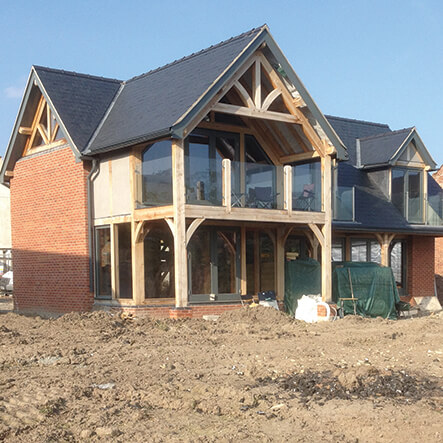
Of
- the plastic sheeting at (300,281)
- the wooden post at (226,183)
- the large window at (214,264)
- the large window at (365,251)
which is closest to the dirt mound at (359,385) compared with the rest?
the wooden post at (226,183)

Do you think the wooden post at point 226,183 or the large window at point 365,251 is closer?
the wooden post at point 226,183

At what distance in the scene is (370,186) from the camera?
24578 mm

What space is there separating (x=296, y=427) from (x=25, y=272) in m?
14.9

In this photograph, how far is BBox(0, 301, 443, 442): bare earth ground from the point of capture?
681cm

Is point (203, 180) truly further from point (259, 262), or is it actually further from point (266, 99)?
point (259, 262)

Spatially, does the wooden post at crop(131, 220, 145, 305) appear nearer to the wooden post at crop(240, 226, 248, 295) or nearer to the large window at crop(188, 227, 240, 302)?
the large window at crop(188, 227, 240, 302)

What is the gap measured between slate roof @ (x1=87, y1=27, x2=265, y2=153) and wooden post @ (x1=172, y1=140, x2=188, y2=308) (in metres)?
0.72

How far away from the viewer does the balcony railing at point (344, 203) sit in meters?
21.6

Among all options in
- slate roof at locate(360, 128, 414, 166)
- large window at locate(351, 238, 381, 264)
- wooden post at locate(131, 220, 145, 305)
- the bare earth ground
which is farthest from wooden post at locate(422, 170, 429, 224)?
wooden post at locate(131, 220, 145, 305)

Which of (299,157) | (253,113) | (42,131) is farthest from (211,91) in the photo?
(42,131)

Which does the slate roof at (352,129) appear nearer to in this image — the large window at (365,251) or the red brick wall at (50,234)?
the large window at (365,251)

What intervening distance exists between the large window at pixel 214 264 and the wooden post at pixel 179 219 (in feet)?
6.88

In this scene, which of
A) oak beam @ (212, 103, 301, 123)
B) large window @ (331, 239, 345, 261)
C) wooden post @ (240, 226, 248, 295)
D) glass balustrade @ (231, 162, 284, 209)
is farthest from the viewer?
large window @ (331, 239, 345, 261)

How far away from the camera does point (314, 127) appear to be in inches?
716
